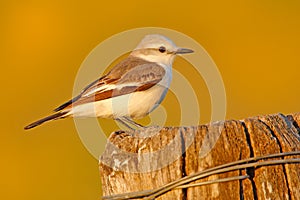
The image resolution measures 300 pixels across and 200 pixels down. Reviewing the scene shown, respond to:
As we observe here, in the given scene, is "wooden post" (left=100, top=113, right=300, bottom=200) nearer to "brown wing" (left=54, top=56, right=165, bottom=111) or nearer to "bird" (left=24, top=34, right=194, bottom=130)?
"bird" (left=24, top=34, right=194, bottom=130)

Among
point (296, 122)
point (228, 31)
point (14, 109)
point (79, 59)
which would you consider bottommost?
point (296, 122)

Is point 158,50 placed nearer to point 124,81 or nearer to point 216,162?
point 124,81

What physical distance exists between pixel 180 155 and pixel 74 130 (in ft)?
23.7

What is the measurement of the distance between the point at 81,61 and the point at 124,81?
16.2 ft

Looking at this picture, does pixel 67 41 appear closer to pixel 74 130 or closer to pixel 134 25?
pixel 134 25

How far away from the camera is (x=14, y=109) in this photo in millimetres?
11961

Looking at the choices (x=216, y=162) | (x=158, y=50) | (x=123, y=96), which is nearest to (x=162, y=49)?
(x=158, y=50)

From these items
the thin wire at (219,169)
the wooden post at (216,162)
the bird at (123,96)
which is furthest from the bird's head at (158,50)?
the thin wire at (219,169)

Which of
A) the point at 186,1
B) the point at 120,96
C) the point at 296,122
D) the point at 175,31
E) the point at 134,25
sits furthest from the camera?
the point at 186,1

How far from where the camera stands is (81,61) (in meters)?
12.5

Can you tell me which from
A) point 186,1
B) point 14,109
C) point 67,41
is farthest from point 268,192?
point 186,1

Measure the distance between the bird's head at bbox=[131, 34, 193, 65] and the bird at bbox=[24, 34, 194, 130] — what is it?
29cm

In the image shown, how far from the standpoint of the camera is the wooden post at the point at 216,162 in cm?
379

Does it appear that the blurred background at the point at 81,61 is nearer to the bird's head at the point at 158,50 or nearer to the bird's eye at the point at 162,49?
the bird's head at the point at 158,50
